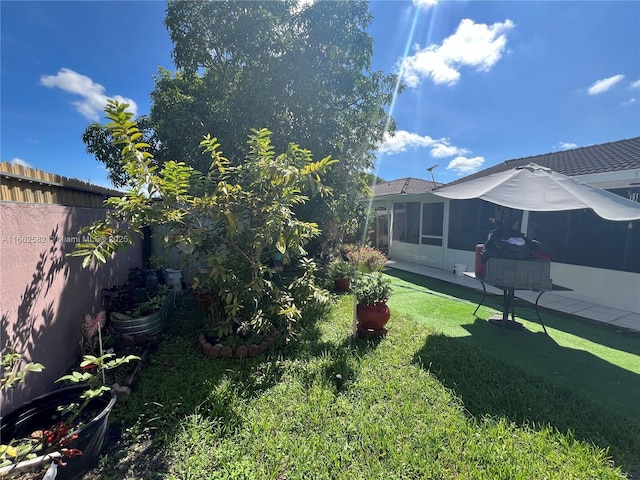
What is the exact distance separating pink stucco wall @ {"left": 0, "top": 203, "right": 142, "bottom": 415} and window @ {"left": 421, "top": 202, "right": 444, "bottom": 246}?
32.0 feet

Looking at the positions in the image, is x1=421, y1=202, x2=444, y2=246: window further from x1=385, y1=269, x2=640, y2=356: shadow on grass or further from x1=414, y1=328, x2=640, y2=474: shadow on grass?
x1=414, y1=328, x2=640, y2=474: shadow on grass

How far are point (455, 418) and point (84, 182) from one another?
5.04 meters

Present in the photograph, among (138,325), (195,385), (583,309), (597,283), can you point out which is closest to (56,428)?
(195,385)

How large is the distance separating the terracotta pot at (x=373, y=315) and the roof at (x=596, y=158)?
19.5 feet

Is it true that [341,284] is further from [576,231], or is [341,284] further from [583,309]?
[576,231]

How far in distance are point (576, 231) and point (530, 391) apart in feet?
17.7

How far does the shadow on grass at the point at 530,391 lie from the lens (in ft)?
7.82

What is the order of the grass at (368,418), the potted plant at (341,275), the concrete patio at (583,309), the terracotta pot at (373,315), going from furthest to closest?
1. the potted plant at (341,275)
2. the concrete patio at (583,309)
3. the terracotta pot at (373,315)
4. the grass at (368,418)

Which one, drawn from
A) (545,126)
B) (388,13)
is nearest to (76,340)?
(388,13)

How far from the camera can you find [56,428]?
1.80 m

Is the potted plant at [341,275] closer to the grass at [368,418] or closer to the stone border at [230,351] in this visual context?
the grass at [368,418]

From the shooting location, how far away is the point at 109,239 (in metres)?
2.84

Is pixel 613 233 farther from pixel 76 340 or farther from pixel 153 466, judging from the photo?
pixel 76 340

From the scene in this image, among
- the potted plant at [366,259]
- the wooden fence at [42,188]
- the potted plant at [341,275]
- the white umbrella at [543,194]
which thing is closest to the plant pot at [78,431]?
the wooden fence at [42,188]
